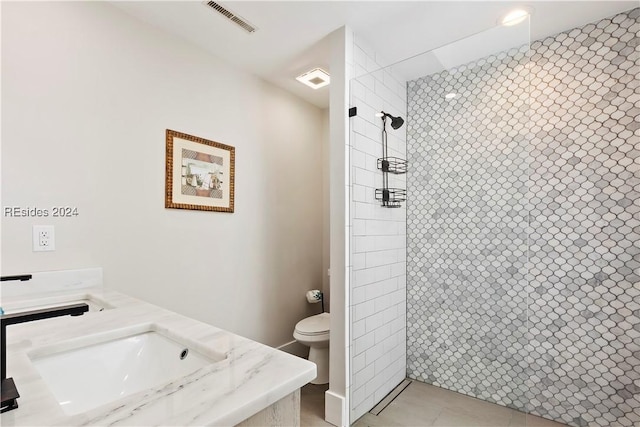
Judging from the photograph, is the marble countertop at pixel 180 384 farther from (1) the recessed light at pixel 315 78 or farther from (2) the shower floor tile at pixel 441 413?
(1) the recessed light at pixel 315 78

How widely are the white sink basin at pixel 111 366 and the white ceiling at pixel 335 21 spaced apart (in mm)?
1794

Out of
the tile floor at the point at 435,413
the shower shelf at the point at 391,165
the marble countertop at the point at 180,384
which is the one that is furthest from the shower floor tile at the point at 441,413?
the marble countertop at the point at 180,384

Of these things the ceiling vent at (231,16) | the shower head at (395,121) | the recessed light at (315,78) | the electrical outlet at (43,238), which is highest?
the ceiling vent at (231,16)

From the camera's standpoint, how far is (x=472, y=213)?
5.81 feet

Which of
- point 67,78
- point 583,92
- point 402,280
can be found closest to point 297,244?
point 402,280

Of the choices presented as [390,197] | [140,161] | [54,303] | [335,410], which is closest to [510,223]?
[390,197]

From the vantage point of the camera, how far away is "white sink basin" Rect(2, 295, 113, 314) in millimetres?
1325

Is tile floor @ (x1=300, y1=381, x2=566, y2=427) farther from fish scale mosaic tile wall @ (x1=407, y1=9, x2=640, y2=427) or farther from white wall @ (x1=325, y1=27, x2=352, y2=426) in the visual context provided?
white wall @ (x1=325, y1=27, x2=352, y2=426)

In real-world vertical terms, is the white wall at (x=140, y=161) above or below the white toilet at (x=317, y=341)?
above

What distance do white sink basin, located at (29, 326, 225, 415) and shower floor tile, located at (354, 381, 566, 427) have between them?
1.49 meters

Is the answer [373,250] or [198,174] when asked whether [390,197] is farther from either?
[198,174]

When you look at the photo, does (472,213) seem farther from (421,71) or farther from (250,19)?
(250,19)

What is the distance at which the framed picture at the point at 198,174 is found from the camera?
2045mm

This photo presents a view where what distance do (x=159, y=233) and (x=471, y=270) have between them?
1881mm
